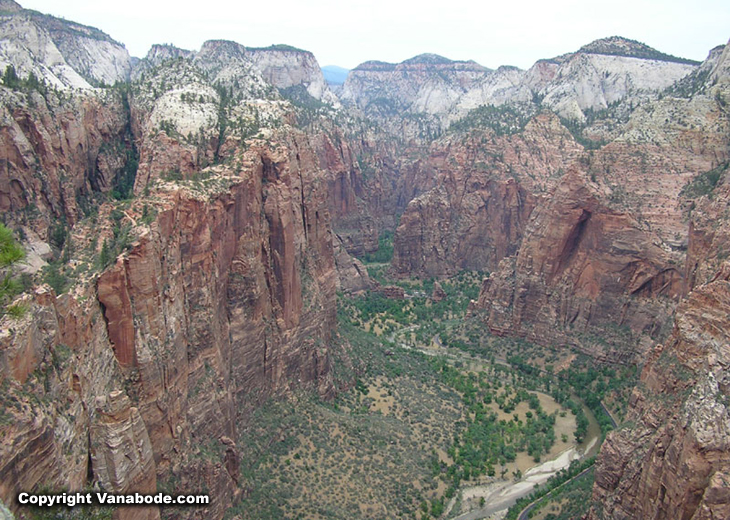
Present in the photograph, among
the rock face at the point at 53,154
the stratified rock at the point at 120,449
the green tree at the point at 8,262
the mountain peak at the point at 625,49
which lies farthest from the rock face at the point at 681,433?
the mountain peak at the point at 625,49

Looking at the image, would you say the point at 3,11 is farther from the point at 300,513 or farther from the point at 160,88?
the point at 300,513

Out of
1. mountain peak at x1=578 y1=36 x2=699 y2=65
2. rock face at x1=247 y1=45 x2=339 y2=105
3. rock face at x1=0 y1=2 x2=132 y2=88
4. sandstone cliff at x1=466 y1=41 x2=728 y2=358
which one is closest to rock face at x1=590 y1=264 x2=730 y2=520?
sandstone cliff at x1=466 y1=41 x2=728 y2=358

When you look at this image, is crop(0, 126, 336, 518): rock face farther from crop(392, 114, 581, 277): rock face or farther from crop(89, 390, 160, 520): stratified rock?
crop(392, 114, 581, 277): rock face

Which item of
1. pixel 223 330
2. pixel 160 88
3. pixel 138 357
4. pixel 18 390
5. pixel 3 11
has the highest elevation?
pixel 3 11

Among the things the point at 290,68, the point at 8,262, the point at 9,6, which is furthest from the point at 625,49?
the point at 8,262

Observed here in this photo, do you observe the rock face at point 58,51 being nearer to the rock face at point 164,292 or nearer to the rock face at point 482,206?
the rock face at point 164,292

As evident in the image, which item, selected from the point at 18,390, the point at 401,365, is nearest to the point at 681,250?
the point at 401,365
